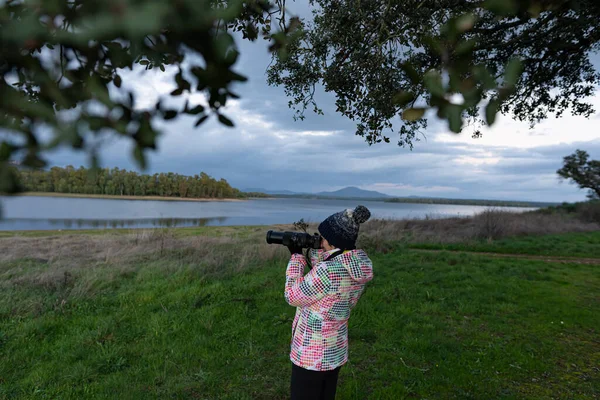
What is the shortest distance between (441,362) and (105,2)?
4.70 m

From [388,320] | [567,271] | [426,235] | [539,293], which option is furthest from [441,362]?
[426,235]

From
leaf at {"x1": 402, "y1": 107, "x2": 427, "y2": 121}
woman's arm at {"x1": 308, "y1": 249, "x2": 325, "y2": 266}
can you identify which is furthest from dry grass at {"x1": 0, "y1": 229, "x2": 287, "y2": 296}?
leaf at {"x1": 402, "y1": 107, "x2": 427, "y2": 121}

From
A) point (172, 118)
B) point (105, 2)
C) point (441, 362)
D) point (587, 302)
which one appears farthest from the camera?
point (587, 302)

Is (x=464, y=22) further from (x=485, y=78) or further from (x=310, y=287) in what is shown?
(x=310, y=287)

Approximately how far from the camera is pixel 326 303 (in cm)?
227

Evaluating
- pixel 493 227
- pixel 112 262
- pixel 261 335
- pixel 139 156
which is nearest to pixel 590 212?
pixel 493 227

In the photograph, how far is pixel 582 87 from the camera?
5.95 m

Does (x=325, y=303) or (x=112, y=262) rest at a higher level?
(x=325, y=303)

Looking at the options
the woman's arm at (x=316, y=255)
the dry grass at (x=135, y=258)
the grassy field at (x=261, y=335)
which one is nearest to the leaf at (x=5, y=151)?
the woman's arm at (x=316, y=255)

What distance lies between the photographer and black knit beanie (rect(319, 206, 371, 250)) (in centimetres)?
230

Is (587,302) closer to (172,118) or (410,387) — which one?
(410,387)

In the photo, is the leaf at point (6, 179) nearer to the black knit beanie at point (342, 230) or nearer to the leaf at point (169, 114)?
the leaf at point (169, 114)

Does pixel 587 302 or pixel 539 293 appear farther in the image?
pixel 539 293

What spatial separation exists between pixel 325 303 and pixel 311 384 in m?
0.54
